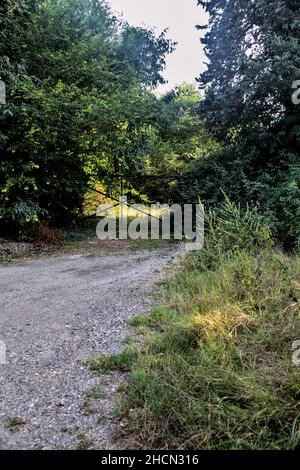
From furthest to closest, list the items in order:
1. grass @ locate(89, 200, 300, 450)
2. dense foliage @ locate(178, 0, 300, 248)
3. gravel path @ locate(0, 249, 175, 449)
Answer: dense foliage @ locate(178, 0, 300, 248) < gravel path @ locate(0, 249, 175, 449) < grass @ locate(89, 200, 300, 450)

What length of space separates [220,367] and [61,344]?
1.56 m

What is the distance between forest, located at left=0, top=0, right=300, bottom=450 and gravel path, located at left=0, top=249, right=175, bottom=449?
20cm

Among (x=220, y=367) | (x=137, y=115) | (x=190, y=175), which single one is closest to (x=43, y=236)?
(x=137, y=115)

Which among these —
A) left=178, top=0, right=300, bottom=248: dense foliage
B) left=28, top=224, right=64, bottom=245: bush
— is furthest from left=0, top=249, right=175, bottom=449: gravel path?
left=178, top=0, right=300, bottom=248: dense foliage

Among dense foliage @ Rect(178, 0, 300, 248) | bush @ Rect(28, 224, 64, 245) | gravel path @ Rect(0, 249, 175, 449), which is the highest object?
dense foliage @ Rect(178, 0, 300, 248)

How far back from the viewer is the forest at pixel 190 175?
211 centimetres

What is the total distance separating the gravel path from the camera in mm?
2036

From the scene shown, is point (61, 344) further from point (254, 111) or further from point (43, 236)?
point (254, 111)

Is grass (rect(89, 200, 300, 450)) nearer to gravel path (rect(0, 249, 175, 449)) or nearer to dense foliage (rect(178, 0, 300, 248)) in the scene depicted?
gravel path (rect(0, 249, 175, 449))

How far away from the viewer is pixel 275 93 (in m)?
7.54

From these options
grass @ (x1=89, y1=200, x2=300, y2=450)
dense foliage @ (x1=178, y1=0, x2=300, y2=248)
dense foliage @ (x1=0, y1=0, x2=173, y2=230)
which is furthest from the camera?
dense foliage @ (x1=0, y1=0, x2=173, y2=230)

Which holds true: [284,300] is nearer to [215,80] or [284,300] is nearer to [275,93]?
[275,93]

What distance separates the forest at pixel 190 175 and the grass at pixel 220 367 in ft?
0.04
